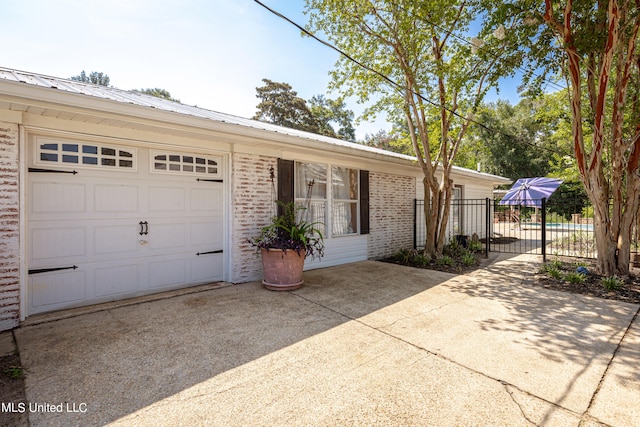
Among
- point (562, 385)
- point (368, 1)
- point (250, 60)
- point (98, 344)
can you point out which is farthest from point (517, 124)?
point (98, 344)

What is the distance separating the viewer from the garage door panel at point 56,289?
12.0 ft

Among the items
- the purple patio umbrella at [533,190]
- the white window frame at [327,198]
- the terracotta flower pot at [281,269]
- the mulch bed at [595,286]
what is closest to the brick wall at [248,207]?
the terracotta flower pot at [281,269]

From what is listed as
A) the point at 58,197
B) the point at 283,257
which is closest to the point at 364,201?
the point at 283,257

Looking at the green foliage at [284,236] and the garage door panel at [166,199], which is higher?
the garage door panel at [166,199]

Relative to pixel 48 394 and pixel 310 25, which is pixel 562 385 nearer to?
pixel 48 394

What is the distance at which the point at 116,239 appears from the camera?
4.16 meters

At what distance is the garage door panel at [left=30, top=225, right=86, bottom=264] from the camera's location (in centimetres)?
363

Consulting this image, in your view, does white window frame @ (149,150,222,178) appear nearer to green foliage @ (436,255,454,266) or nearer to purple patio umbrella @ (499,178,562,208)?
green foliage @ (436,255,454,266)

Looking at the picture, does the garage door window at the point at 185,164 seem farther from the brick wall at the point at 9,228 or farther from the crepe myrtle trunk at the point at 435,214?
the crepe myrtle trunk at the point at 435,214

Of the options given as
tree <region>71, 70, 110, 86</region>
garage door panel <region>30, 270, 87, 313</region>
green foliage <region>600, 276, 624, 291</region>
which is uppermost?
tree <region>71, 70, 110, 86</region>

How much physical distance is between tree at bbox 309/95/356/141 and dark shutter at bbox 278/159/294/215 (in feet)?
76.1

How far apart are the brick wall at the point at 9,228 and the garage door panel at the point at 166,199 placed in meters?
1.42

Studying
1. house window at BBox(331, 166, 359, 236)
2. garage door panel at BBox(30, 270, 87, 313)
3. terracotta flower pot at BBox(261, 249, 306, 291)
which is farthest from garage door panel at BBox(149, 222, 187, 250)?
house window at BBox(331, 166, 359, 236)

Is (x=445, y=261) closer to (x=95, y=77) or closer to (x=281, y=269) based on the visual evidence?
(x=281, y=269)
